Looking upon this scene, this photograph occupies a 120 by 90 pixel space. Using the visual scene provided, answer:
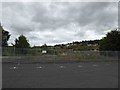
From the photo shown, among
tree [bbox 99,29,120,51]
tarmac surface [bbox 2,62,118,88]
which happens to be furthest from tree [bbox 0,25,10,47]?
tarmac surface [bbox 2,62,118,88]

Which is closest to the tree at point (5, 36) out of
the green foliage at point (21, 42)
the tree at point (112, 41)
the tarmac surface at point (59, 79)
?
the green foliage at point (21, 42)

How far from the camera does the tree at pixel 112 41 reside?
42.8 metres

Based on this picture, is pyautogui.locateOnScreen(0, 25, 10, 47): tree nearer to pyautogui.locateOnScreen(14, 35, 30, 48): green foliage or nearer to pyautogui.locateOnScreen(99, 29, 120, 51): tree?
pyautogui.locateOnScreen(14, 35, 30, 48): green foliage

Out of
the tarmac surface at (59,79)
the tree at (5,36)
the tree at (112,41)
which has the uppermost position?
the tree at (5,36)

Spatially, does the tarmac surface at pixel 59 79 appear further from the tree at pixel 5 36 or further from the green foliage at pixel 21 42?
the green foliage at pixel 21 42

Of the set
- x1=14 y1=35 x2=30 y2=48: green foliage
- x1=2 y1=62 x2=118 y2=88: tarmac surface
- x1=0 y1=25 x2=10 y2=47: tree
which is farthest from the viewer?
x1=14 y1=35 x2=30 y2=48: green foliage

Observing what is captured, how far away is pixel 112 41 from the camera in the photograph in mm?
43281

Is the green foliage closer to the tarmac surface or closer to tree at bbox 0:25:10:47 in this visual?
tree at bbox 0:25:10:47

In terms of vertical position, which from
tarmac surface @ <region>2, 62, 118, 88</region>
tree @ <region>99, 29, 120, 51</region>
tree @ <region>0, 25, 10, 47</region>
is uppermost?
tree @ <region>0, 25, 10, 47</region>

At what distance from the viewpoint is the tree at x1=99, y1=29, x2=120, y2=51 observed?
42.8m

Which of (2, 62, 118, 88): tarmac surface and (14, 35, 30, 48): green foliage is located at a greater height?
(14, 35, 30, 48): green foliage

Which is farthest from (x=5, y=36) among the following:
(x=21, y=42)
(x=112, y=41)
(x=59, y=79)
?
(x=59, y=79)

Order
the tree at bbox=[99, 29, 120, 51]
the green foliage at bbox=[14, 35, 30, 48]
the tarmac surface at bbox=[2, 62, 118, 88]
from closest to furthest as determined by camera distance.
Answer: the tarmac surface at bbox=[2, 62, 118, 88] < the tree at bbox=[99, 29, 120, 51] < the green foliage at bbox=[14, 35, 30, 48]

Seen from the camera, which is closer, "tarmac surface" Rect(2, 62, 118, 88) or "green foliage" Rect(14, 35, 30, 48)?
"tarmac surface" Rect(2, 62, 118, 88)
